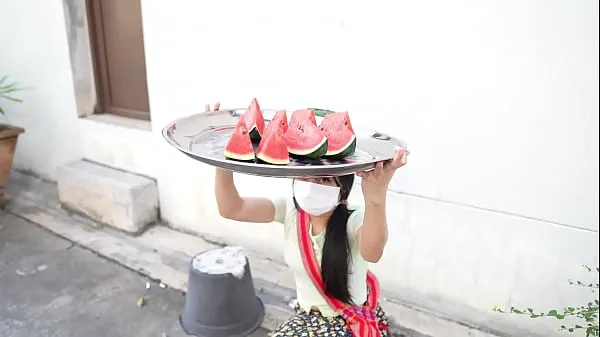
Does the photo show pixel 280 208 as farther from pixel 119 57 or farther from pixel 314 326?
pixel 119 57

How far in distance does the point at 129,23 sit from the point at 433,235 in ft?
9.38

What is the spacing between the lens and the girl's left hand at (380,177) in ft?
5.18

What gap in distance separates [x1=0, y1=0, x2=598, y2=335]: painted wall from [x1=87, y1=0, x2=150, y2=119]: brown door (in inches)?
18.7

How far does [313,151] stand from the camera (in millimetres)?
1689

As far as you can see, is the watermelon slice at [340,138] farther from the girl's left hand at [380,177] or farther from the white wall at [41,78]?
the white wall at [41,78]

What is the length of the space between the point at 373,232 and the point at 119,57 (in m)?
3.25

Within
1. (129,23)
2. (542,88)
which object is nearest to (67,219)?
(129,23)

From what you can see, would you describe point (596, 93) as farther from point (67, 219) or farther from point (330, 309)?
point (67, 219)

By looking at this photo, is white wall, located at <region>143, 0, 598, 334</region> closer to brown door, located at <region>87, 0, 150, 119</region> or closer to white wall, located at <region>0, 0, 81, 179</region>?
brown door, located at <region>87, 0, 150, 119</region>

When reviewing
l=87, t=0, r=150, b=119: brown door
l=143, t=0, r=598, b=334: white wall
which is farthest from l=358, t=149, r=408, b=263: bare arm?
l=87, t=0, r=150, b=119: brown door

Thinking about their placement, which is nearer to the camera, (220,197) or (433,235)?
(220,197)

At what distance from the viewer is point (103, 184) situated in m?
4.00

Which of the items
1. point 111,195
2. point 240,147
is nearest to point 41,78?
point 111,195

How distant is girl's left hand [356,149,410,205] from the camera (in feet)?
5.18
